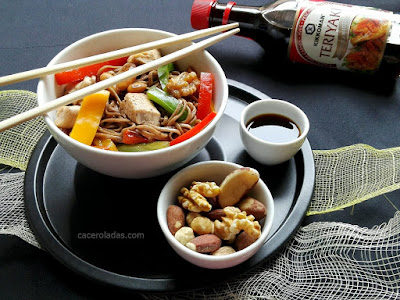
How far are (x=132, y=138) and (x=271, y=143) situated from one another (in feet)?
1.51

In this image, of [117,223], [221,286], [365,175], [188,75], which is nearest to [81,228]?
[117,223]

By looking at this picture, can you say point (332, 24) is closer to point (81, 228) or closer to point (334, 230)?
point (334, 230)

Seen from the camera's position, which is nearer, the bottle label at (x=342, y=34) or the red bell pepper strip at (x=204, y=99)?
the red bell pepper strip at (x=204, y=99)

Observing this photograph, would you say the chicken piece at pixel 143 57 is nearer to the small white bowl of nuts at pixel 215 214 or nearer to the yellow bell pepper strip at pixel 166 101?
the yellow bell pepper strip at pixel 166 101

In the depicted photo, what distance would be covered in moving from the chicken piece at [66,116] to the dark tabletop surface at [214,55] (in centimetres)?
40

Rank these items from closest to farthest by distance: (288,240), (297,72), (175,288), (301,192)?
1. (175,288)
2. (288,240)
3. (301,192)
4. (297,72)

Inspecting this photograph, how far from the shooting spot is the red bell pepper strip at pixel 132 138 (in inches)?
55.1

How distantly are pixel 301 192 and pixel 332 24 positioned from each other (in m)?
0.84

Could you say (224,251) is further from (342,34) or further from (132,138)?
(342,34)

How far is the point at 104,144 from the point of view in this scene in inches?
54.7

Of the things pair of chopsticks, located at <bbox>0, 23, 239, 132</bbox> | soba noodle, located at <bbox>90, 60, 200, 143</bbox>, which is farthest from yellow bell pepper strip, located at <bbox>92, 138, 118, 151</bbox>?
pair of chopsticks, located at <bbox>0, 23, 239, 132</bbox>

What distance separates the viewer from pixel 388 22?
1.92m

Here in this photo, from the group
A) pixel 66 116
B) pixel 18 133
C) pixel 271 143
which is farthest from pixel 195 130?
pixel 18 133

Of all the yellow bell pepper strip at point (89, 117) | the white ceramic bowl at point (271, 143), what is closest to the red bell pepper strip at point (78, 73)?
the yellow bell pepper strip at point (89, 117)
